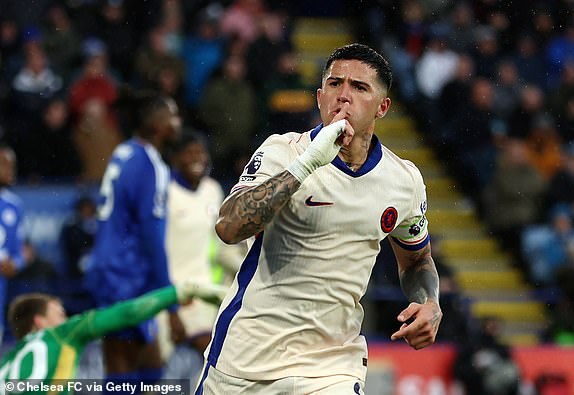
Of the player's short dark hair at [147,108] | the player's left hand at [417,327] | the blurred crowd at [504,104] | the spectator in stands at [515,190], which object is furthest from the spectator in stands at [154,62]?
the player's left hand at [417,327]

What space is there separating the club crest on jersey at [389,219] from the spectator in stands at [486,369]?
21.8ft

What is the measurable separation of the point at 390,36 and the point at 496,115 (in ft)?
→ 6.84

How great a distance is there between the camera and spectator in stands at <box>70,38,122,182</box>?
12.5 meters

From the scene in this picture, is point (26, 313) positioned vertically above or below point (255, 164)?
above

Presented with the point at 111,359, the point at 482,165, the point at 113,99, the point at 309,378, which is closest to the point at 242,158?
the point at 113,99

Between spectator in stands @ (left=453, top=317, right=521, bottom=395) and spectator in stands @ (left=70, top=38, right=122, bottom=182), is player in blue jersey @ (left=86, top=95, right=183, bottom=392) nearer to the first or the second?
spectator in stands @ (left=453, top=317, right=521, bottom=395)

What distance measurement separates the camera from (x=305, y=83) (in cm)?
1491

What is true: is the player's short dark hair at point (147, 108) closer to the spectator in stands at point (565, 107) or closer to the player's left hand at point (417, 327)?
the player's left hand at point (417, 327)

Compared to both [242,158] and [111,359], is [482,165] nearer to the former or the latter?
[242,158]

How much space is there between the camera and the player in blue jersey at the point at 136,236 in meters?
8.02

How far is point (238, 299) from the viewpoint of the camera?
4602 millimetres

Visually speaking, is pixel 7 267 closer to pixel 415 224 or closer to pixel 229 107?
pixel 415 224

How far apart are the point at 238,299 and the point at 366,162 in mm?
736

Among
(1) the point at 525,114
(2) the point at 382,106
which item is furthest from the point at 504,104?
(2) the point at 382,106
